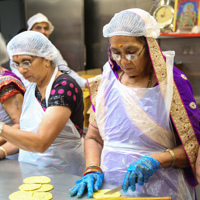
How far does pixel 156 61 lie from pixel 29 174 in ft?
3.07

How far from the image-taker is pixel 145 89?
1.43 m

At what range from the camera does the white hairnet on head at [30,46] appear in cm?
174

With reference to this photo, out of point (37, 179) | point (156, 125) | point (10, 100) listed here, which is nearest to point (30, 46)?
point (10, 100)

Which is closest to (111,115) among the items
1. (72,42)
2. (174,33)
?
(174,33)

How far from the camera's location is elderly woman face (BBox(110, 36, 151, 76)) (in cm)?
138

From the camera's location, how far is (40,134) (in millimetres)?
1590

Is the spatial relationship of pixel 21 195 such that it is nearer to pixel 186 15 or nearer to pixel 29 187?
pixel 29 187

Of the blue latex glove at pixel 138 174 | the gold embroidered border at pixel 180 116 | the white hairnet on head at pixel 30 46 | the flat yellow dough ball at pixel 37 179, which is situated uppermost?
the white hairnet on head at pixel 30 46

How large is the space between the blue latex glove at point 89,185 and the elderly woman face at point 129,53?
0.56m

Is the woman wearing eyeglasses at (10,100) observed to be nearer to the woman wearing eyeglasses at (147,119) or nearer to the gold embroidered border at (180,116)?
the woman wearing eyeglasses at (147,119)

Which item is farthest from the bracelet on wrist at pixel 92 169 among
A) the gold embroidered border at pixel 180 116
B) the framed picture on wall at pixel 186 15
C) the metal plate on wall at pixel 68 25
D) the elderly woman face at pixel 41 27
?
the metal plate on wall at pixel 68 25

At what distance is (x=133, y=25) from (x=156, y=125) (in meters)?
0.51

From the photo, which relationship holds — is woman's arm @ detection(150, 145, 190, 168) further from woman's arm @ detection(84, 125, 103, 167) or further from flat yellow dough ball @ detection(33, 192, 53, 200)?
flat yellow dough ball @ detection(33, 192, 53, 200)

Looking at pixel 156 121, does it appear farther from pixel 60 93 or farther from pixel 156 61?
pixel 60 93
